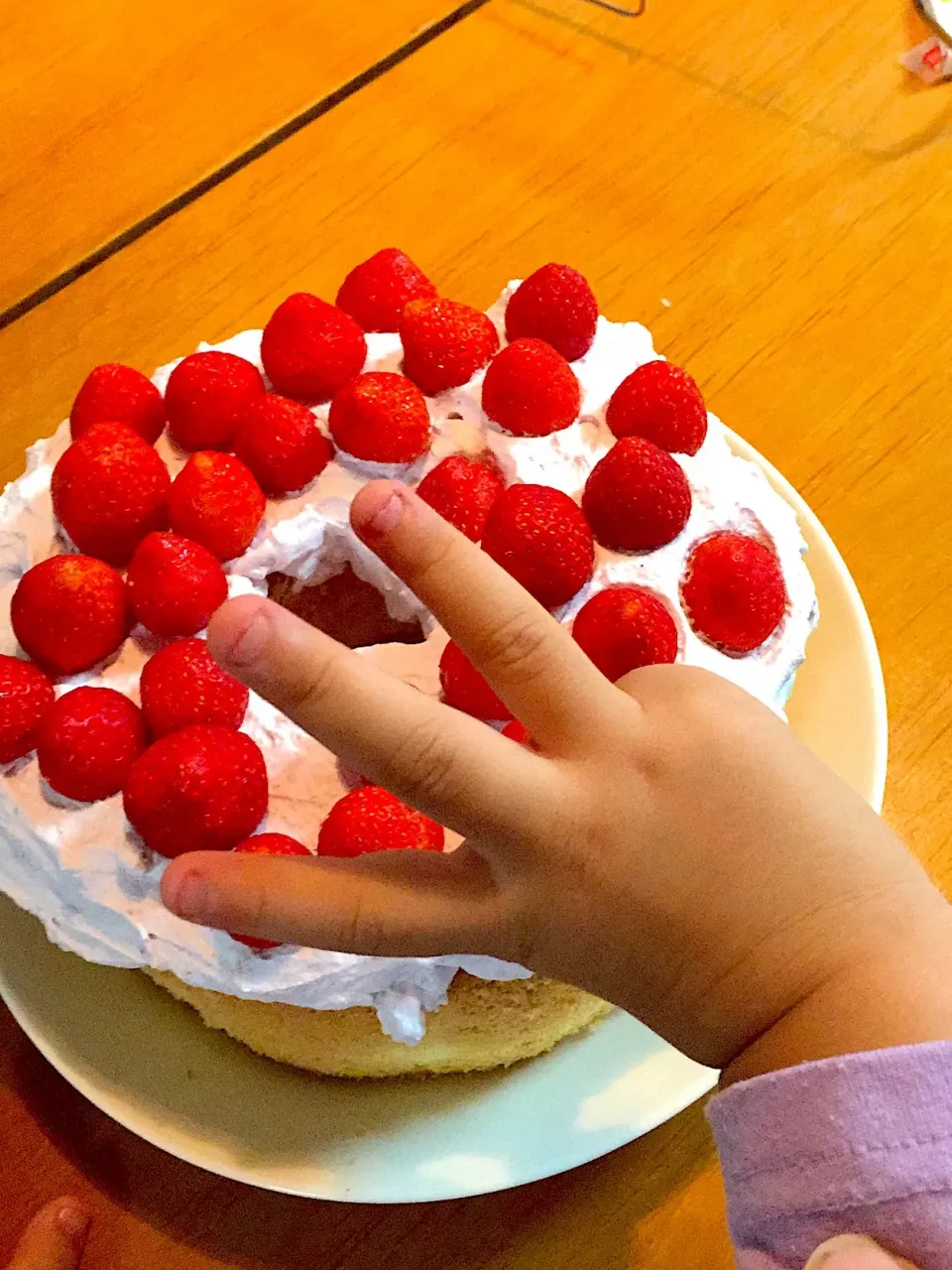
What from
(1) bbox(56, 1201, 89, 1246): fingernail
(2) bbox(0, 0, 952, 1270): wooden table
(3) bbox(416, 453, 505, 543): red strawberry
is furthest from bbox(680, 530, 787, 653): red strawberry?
(1) bbox(56, 1201, 89, 1246): fingernail

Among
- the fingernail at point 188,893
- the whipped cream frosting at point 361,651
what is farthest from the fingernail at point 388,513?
the whipped cream frosting at point 361,651

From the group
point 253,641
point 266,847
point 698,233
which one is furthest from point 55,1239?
point 698,233

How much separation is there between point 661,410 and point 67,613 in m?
0.46

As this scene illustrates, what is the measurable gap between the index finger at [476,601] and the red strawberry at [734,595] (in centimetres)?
31

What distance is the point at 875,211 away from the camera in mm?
1277

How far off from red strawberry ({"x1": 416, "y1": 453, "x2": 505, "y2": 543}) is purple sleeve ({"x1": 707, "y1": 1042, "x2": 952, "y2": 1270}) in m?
0.44

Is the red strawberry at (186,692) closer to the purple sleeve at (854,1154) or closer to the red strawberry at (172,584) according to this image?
the red strawberry at (172,584)

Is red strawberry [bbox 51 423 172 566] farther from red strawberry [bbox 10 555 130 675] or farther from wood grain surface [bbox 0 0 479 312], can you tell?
wood grain surface [bbox 0 0 479 312]

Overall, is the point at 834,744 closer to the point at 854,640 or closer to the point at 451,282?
the point at 854,640

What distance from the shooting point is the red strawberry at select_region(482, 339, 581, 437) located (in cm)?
85

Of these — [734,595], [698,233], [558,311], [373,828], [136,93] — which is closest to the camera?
[373,828]

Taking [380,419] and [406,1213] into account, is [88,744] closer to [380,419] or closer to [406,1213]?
[380,419]

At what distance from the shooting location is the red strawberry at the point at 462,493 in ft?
2.66

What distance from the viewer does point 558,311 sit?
891 millimetres
